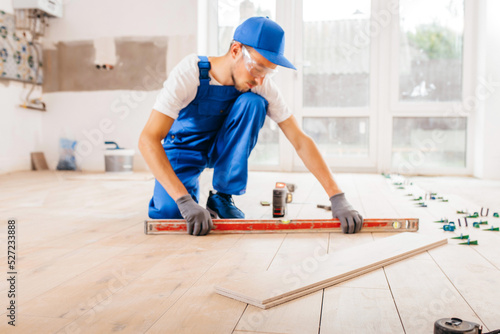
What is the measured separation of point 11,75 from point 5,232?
3.18 m

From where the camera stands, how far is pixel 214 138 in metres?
2.11

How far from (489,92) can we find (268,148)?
2303 millimetres

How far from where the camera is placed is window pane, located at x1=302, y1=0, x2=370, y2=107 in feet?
15.2

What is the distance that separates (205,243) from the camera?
1.61 metres

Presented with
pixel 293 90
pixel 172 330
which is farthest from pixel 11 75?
pixel 172 330

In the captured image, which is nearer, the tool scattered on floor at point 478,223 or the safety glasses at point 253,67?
the safety glasses at point 253,67

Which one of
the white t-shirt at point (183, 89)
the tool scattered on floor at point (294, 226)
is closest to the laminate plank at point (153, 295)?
the tool scattered on floor at point (294, 226)

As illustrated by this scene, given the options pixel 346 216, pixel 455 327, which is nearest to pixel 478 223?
pixel 346 216

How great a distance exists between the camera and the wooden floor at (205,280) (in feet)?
2.98

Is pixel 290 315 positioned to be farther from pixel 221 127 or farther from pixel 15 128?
pixel 15 128

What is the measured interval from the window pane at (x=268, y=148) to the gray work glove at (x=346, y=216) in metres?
3.05

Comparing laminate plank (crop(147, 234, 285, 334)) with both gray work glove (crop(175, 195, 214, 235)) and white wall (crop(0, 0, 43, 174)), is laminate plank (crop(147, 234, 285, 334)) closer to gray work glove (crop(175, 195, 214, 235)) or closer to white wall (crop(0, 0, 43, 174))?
gray work glove (crop(175, 195, 214, 235))

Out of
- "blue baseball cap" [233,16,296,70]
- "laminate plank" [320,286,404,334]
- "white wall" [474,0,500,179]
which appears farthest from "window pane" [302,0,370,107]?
"laminate plank" [320,286,404,334]

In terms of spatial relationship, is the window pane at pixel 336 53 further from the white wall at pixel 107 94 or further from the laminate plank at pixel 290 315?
the laminate plank at pixel 290 315
